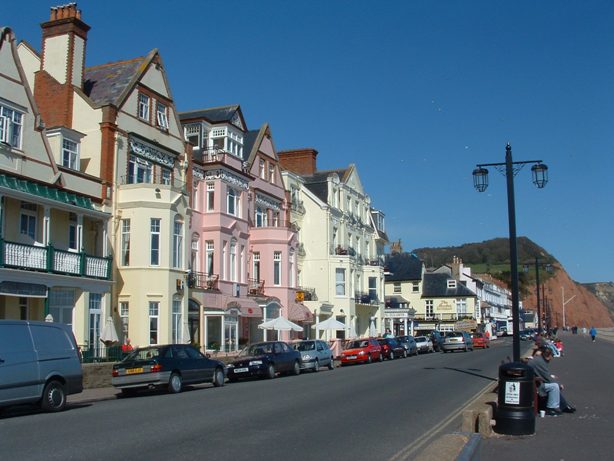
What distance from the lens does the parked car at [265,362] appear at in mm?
26906

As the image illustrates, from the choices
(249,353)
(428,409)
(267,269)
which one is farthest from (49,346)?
(267,269)

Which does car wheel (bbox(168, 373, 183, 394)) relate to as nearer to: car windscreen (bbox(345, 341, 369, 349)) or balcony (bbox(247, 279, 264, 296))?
balcony (bbox(247, 279, 264, 296))

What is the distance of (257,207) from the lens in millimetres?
42969

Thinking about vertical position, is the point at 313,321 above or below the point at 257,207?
below

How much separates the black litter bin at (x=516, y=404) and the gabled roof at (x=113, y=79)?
22770mm

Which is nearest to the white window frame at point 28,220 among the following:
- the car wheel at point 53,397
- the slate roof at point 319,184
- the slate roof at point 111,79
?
the slate roof at point 111,79

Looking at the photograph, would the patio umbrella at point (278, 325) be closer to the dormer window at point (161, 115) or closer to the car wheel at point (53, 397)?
the dormer window at point (161, 115)

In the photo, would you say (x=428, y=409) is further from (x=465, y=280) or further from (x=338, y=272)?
(x=465, y=280)

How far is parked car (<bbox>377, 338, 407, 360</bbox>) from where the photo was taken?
1697 inches

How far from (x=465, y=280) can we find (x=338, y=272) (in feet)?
175

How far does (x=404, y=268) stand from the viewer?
295ft

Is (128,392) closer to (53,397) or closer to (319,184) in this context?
(53,397)

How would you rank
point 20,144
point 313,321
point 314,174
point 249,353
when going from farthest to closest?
point 314,174 → point 313,321 → point 249,353 → point 20,144

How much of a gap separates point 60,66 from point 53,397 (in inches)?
747
